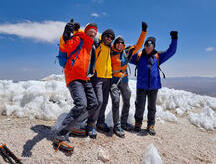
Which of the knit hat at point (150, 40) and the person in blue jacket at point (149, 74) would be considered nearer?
the person in blue jacket at point (149, 74)

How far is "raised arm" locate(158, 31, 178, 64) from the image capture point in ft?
13.8

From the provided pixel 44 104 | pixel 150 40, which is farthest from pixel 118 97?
pixel 44 104

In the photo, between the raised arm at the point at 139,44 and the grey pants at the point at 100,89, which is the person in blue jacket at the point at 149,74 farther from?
the grey pants at the point at 100,89

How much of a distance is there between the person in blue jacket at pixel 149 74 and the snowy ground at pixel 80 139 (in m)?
0.66

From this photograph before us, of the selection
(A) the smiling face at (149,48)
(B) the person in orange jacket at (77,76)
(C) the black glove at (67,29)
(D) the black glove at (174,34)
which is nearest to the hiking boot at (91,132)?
(B) the person in orange jacket at (77,76)

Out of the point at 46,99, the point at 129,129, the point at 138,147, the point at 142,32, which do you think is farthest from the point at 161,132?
the point at 46,99

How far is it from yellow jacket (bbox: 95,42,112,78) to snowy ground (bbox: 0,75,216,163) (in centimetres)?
161

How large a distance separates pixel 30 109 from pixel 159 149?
4025 mm

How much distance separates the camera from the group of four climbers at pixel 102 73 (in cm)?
320

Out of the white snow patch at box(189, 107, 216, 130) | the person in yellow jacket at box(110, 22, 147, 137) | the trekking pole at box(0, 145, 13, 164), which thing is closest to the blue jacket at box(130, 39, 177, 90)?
the person in yellow jacket at box(110, 22, 147, 137)

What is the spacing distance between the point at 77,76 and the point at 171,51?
9.36ft

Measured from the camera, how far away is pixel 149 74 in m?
4.28

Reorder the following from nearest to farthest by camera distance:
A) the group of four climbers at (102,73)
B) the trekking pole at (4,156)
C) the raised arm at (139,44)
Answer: the trekking pole at (4,156), the group of four climbers at (102,73), the raised arm at (139,44)

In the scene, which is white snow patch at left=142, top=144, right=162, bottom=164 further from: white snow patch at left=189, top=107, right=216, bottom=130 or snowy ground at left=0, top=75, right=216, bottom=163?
white snow patch at left=189, top=107, right=216, bottom=130
